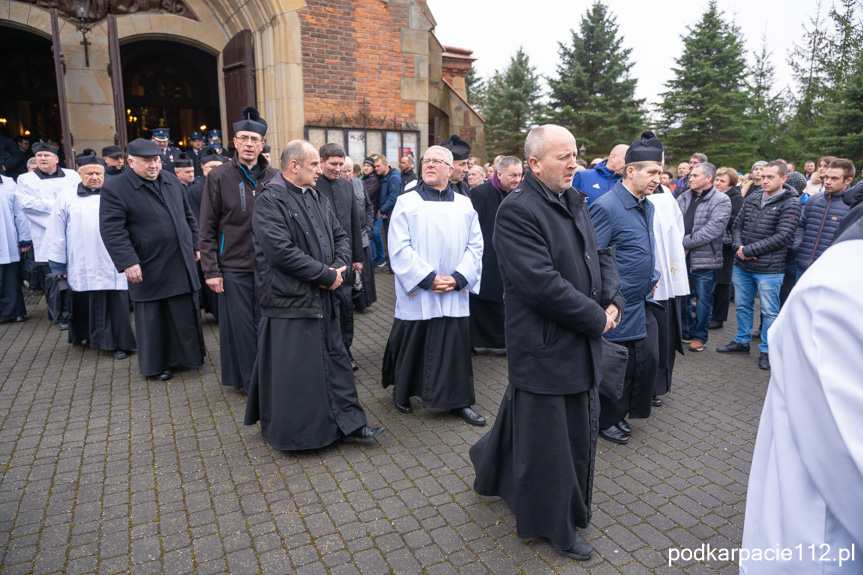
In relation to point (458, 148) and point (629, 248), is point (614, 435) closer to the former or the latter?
point (629, 248)

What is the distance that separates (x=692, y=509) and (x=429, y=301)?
2272 millimetres

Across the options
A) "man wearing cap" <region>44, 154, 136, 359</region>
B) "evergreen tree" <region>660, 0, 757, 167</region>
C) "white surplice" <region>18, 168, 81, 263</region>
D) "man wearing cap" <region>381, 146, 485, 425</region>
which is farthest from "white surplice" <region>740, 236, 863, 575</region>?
"evergreen tree" <region>660, 0, 757, 167</region>

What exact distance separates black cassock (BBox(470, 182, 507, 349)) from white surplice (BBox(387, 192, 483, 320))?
5.79ft

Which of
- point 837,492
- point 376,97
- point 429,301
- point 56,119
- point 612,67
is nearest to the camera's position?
point 837,492

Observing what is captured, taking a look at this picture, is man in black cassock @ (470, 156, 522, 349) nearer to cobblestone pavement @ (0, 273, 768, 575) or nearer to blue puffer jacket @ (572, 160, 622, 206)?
blue puffer jacket @ (572, 160, 622, 206)

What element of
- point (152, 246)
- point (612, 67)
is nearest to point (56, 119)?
point (152, 246)

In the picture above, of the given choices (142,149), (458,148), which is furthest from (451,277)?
(142,149)

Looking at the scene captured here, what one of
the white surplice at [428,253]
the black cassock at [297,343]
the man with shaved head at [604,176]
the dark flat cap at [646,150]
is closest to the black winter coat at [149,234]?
the black cassock at [297,343]

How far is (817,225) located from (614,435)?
148 inches

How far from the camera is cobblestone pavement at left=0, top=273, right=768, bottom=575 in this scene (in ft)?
9.87

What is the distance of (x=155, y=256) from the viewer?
558 cm

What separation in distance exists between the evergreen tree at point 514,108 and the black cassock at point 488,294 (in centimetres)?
2856

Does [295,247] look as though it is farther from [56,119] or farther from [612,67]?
A: [612,67]

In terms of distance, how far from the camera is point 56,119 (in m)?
14.7
